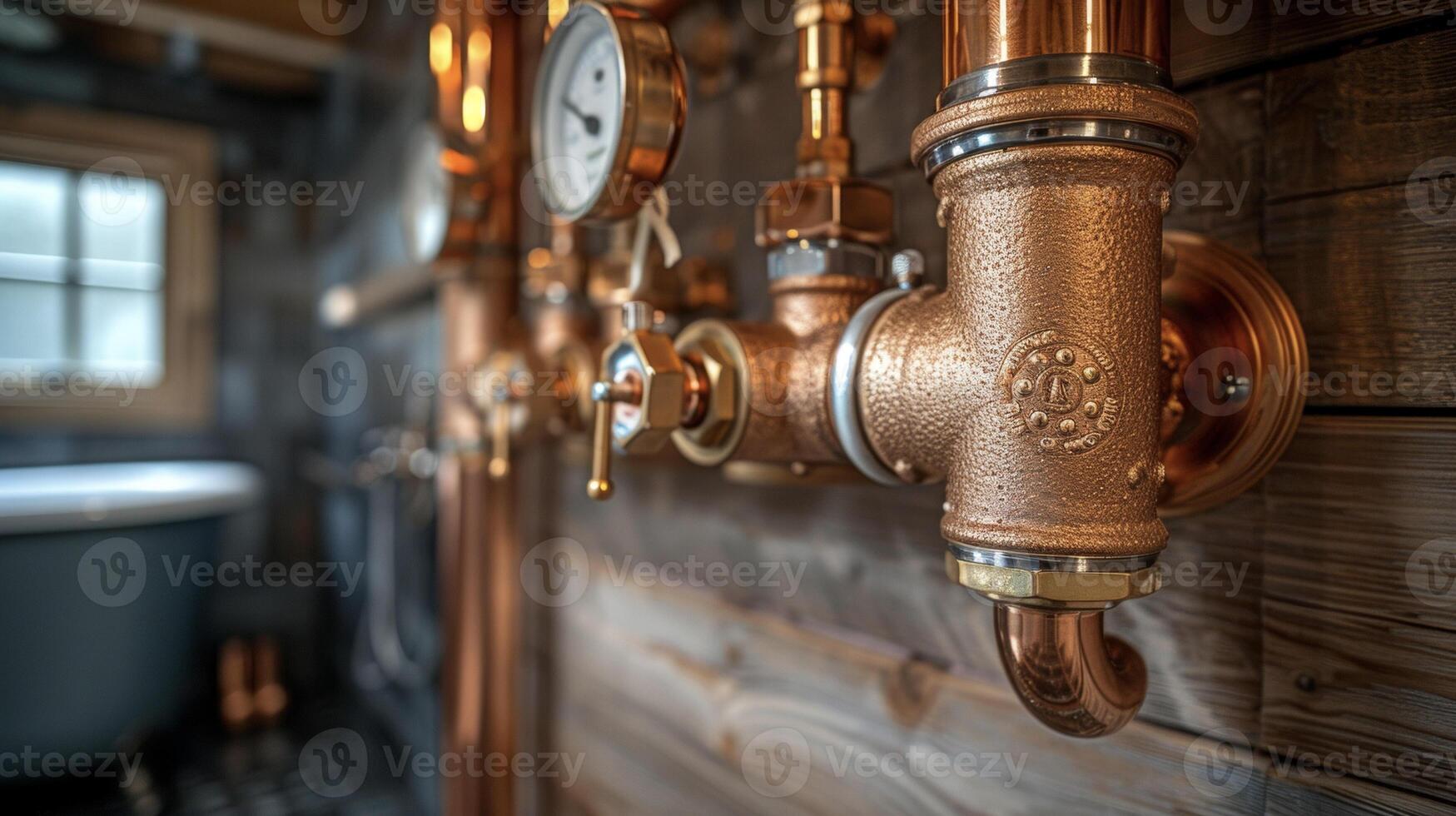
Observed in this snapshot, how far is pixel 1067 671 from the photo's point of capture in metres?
0.35

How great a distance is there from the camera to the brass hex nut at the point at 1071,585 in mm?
324

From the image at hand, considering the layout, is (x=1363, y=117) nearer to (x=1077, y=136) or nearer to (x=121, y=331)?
(x=1077, y=136)

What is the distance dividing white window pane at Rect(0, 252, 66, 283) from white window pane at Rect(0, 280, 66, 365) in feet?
0.06

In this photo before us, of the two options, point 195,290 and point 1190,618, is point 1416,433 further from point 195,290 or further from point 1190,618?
point 195,290

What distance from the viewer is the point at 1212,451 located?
388 millimetres

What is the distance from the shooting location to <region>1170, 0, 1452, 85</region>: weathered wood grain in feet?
1.18

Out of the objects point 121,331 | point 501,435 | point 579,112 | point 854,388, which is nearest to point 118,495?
point 121,331

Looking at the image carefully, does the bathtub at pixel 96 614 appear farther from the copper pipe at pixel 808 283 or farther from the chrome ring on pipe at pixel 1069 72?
the chrome ring on pipe at pixel 1069 72

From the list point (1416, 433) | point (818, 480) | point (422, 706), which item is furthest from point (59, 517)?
point (1416, 433)

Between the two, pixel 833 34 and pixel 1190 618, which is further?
pixel 833 34

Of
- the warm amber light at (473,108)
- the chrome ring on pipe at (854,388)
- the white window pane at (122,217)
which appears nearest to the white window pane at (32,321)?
the white window pane at (122,217)

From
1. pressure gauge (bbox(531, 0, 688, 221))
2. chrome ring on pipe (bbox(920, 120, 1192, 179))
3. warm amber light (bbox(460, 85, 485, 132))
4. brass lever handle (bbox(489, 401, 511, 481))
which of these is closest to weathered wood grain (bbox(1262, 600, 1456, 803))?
chrome ring on pipe (bbox(920, 120, 1192, 179))

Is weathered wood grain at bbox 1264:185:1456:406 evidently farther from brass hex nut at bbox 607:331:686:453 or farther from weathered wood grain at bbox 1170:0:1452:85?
brass hex nut at bbox 607:331:686:453

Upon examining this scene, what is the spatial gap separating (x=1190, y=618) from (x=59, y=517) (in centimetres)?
183
